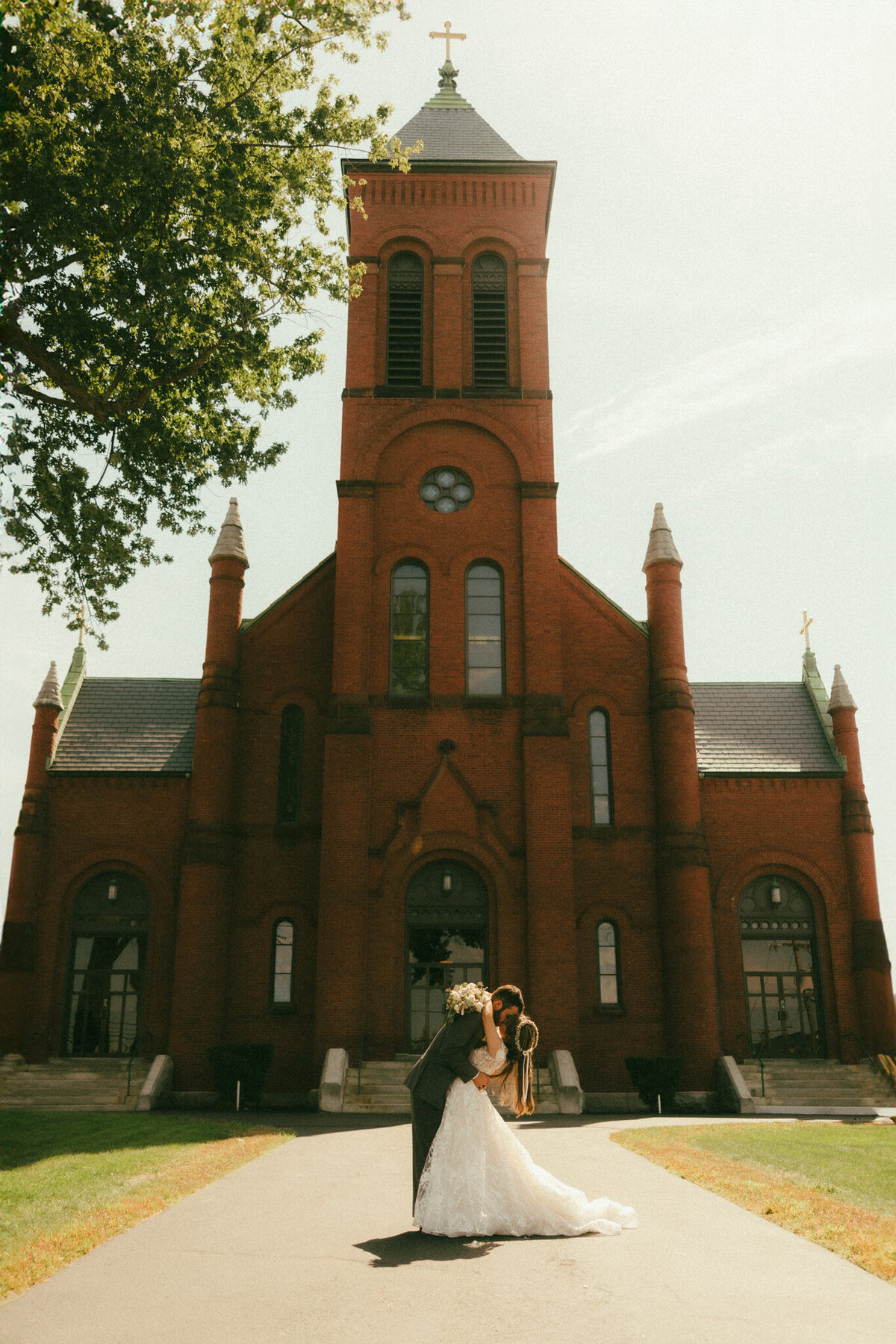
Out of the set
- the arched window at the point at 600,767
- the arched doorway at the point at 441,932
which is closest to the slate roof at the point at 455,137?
the arched window at the point at 600,767

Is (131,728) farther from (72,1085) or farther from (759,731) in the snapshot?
(759,731)

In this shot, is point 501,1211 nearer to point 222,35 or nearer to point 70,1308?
point 70,1308

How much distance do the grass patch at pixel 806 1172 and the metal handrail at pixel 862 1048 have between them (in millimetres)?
5751

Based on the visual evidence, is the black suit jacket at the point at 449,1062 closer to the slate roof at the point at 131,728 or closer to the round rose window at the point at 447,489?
the slate roof at the point at 131,728

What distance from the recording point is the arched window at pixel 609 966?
Result: 22.5 m

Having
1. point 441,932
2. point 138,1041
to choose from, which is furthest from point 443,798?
point 138,1041

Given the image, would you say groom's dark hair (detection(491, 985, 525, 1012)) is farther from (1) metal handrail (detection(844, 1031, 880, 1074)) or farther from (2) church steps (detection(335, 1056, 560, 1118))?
(1) metal handrail (detection(844, 1031, 880, 1074))

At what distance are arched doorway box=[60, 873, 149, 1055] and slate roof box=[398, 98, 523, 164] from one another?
19377mm

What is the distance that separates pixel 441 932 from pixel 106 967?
7.68 metres

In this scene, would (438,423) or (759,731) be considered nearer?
(438,423)

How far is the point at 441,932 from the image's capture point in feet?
72.1

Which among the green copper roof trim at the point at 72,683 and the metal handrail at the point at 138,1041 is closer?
the metal handrail at the point at 138,1041

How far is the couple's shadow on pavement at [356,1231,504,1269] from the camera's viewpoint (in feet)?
22.3

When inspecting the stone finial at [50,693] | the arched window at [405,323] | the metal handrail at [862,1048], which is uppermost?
the arched window at [405,323]
